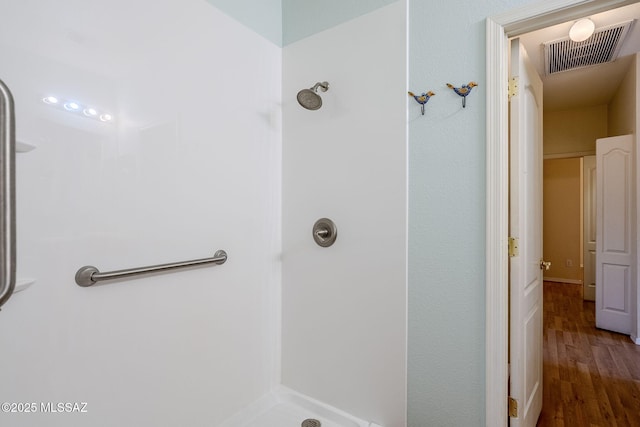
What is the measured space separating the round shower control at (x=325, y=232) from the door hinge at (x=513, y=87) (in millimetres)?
1006

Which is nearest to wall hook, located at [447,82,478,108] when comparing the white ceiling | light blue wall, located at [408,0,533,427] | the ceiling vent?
light blue wall, located at [408,0,533,427]

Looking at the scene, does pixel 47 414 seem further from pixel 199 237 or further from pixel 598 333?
pixel 598 333

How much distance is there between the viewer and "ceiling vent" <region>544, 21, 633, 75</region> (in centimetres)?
222

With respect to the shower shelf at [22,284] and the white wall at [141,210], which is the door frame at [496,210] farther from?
the shower shelf at [22,284]

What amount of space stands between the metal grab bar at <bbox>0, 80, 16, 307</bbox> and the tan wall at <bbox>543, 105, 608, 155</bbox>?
5648 millimetres

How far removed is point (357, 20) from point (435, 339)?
1.58 metres

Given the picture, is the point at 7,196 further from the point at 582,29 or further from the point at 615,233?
the point at 615,233

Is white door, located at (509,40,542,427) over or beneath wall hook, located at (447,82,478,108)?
beneath

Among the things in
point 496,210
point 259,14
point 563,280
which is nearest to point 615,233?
point 563,280

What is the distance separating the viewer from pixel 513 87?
4.40 ft

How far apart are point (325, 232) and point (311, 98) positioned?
2.26ft

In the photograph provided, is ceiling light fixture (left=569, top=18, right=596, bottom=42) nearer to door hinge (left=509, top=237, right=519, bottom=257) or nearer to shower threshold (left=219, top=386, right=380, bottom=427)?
door hinge (left=509, top=237, right=519, bottom=257)

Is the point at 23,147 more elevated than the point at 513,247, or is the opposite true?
the point at 23,147

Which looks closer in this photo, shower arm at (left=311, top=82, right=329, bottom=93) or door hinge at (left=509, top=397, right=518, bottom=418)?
door hinge at (left=509, top=397, right=518, bottom=418)
